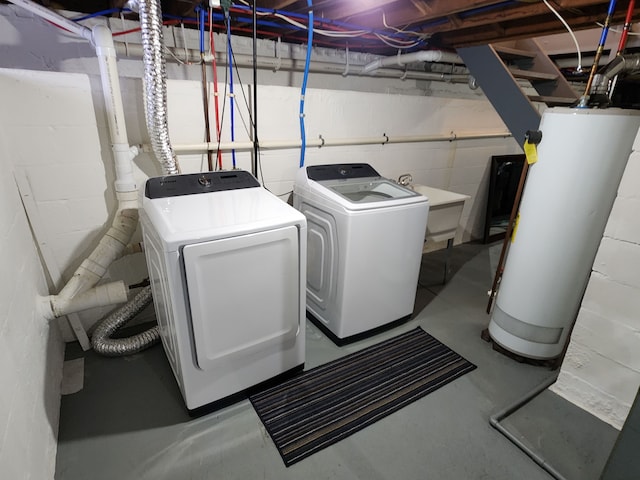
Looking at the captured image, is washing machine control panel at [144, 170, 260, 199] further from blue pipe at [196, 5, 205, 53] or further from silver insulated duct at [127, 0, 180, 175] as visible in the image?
blue pipe at [196, 5, 205, 53]

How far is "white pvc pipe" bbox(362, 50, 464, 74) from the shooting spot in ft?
8.27

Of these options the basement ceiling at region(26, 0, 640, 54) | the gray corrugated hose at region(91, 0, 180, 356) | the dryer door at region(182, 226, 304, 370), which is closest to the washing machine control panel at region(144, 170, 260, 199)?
the gray corrugated hose at region(91, 0, 180, 356)

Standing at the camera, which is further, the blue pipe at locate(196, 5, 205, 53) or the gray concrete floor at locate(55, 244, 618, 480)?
the blue pipe at locate(196, 5, 205, 53)

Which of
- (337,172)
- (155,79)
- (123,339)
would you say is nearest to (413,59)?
(337,172)

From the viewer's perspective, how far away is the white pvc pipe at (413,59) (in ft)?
8.27

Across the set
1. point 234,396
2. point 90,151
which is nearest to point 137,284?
point 90,151

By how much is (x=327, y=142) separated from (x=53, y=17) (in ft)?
5.80

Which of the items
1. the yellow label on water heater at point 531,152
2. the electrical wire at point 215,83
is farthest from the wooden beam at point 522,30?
the electrical wire at point 215,83

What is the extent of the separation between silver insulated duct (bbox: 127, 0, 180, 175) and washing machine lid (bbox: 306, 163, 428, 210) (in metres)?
0.88

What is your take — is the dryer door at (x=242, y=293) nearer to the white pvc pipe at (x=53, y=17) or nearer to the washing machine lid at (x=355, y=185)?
the washing machine lid at (x=355, y=185)

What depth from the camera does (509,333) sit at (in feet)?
6.97

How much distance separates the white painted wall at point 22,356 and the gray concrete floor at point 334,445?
0.18 m

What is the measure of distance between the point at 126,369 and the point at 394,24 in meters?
2.72

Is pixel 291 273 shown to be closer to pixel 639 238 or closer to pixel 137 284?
pixel 137 284
